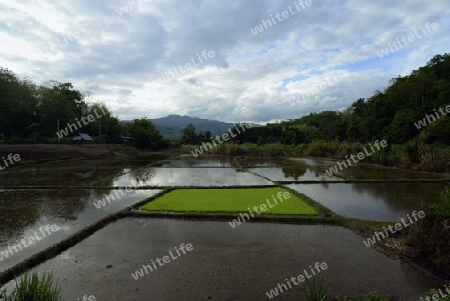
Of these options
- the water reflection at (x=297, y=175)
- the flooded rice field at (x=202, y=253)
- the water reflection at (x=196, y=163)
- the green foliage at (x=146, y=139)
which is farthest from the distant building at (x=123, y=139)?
the flooded rice field at (x=202, y=253)

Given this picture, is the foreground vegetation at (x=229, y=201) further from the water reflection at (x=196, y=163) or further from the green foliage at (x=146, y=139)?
the green foliage at (x=146, y=139)

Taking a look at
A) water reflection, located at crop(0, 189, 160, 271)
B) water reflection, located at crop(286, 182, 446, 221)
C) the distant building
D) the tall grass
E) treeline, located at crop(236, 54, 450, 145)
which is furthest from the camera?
the distant building

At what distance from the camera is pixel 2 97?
26.2 metres

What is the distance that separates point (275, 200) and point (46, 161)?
2128 centimetres

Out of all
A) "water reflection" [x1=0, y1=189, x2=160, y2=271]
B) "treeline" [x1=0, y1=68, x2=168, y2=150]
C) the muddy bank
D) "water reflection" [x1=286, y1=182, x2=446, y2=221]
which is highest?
"treeline" [x1=0, y1=68, x2=168, y2=150]

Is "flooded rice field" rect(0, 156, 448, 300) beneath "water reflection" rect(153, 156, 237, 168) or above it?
beneath

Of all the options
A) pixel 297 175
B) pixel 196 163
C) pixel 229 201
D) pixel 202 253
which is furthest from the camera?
pixel 196 163

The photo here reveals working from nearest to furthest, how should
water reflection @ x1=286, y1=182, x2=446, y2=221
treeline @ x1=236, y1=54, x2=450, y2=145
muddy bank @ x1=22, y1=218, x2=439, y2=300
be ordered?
muddy bank @ x1=22, y1=218, x2=439, y2=300
water reflection @ x1=286, y1=182, x2=446, y2=221
treeline @ x1=236, y1=54, x2=450, y2=145

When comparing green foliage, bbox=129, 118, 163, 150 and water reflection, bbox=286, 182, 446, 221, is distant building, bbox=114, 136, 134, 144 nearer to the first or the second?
green foliage, bbox=129, 118, 163, 150

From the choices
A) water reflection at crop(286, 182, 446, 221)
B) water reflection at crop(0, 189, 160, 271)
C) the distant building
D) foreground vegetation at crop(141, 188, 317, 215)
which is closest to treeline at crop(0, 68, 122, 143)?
the distant building

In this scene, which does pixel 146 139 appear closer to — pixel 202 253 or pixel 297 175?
pixel 297 175

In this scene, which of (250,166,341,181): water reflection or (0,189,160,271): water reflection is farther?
(250,166,341,181): water reflection

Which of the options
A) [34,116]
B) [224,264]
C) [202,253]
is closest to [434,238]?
[224,264]

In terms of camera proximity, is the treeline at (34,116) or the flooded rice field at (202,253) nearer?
the flooded rice field at (202,253)
